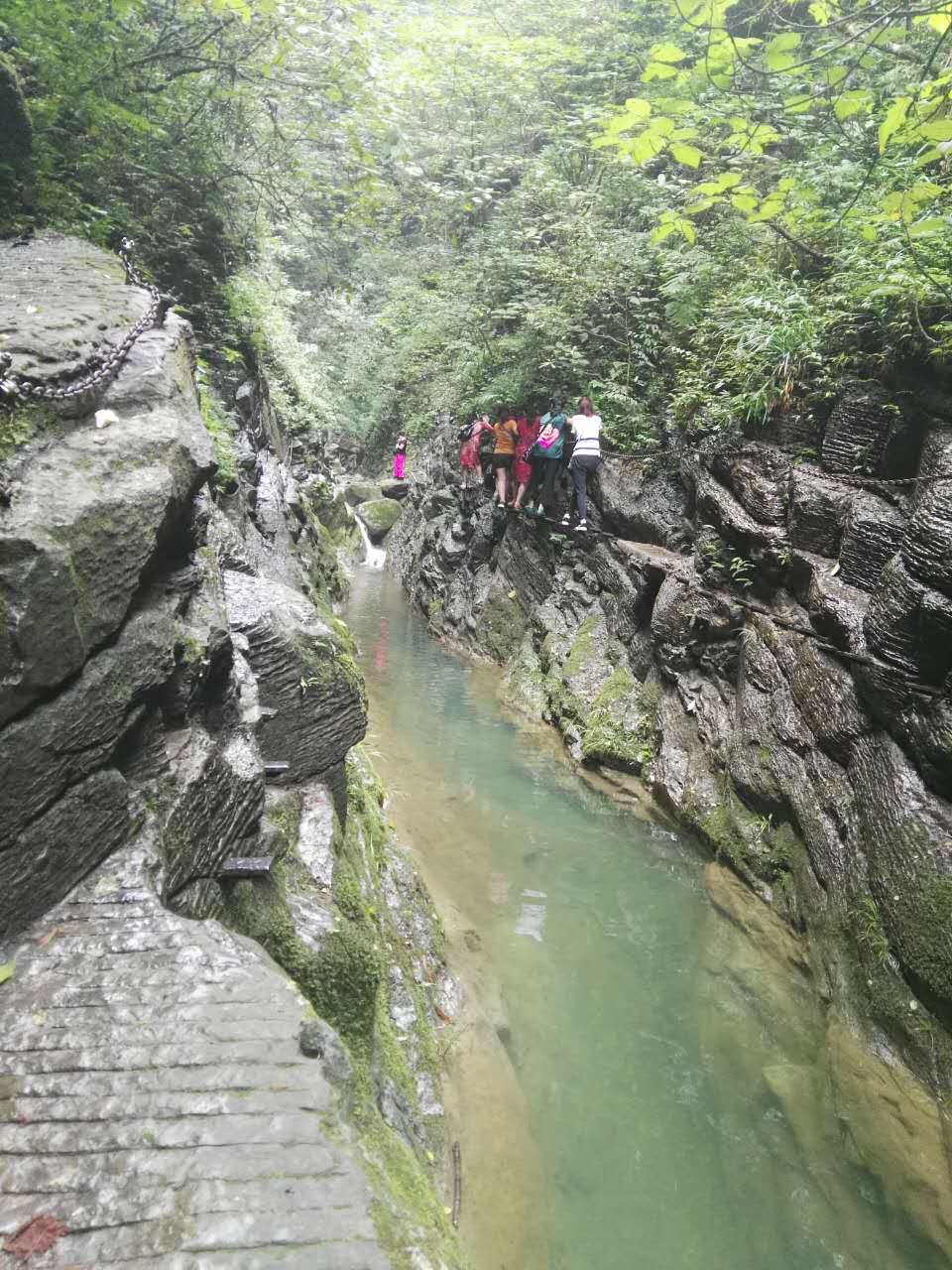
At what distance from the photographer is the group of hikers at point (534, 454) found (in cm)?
1240

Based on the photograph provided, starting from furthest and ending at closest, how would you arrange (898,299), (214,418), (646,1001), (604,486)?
(604,486) < (214,418) < (898,299) < (646,1001)

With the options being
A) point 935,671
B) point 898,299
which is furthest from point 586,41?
point 935,671

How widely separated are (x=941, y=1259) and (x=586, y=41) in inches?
899

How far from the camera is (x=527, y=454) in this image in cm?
1396

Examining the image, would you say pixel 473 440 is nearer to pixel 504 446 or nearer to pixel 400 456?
pixel 504 446

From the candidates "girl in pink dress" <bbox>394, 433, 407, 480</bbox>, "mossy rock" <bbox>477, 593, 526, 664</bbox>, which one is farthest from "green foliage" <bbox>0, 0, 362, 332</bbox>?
"girl in pink dress" <bbox>394, 433, 407, 480</bbox>

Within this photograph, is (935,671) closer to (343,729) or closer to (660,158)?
(343,729)

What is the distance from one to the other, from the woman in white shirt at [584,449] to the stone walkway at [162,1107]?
10861mm

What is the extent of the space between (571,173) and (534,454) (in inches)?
298

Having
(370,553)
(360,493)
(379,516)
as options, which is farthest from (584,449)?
(360,493)

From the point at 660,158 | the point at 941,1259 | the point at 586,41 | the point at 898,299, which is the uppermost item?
the point at 586,41

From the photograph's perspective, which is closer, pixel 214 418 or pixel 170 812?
pixel 170 812

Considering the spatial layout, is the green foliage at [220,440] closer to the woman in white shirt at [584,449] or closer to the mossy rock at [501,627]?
the woman in white shirt at [584,449]

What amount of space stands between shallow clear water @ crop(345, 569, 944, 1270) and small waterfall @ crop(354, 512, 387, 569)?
21204mm
